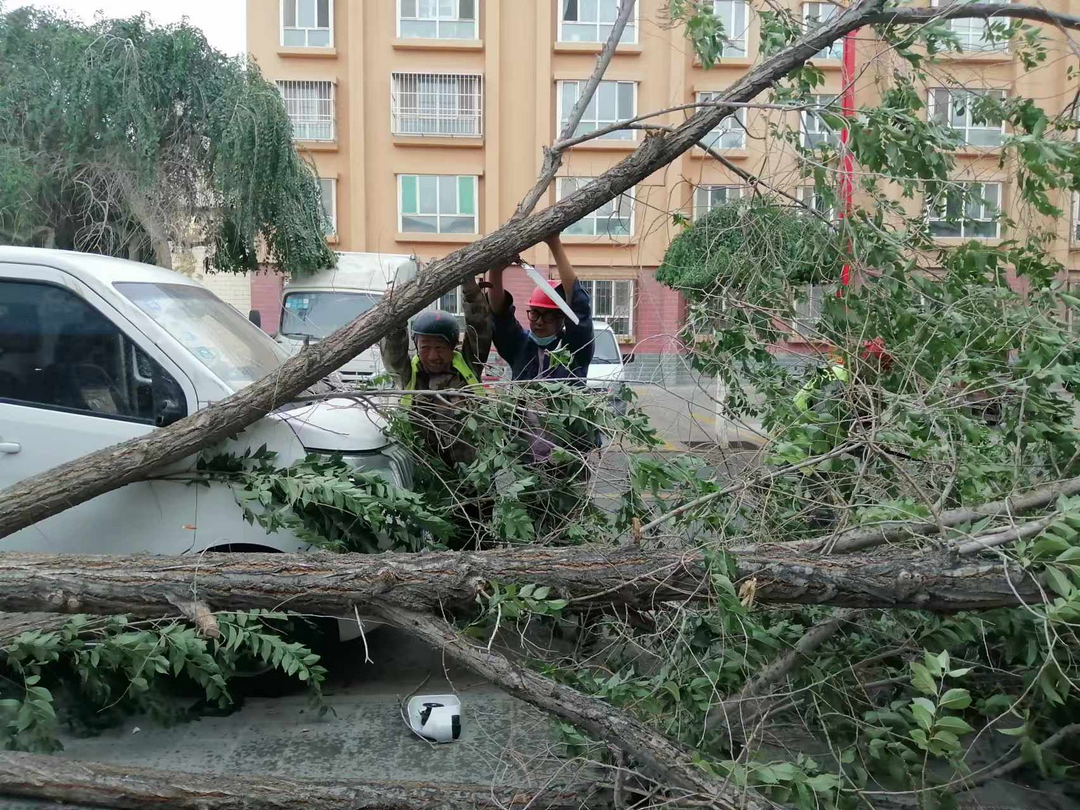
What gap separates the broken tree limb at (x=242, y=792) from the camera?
9.81ft

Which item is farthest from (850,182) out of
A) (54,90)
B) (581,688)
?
(54,90)

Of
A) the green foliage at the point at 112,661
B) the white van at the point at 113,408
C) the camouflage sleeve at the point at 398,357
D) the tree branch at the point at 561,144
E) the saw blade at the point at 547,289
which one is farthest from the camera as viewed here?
the camouflage sleeve at the point at 398,357

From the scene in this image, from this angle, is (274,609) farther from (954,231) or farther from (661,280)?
(954,231)

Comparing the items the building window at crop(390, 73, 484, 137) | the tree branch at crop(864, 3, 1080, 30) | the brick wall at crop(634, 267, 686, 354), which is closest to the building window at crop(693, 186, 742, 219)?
the brick wall at crop(634, 267, 686, 354)

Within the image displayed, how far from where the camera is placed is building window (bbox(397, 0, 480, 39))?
2503 cm

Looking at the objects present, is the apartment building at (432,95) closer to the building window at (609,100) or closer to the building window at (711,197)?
the building window at (609,100)

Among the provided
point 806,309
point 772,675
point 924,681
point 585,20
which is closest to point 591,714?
point 772,675

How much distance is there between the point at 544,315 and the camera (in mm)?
5059

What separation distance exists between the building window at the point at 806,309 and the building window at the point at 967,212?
562 millimetres

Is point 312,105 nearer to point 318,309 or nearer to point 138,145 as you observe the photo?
point 138,145

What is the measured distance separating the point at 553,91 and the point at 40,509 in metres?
22.7

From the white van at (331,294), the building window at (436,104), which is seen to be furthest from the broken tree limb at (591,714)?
the building window at (436,104)

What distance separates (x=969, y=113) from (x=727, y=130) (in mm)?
1052

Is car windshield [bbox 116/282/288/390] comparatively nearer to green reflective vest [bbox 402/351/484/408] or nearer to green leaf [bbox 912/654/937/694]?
green reflective vest [bbox 402/351/484/408]
